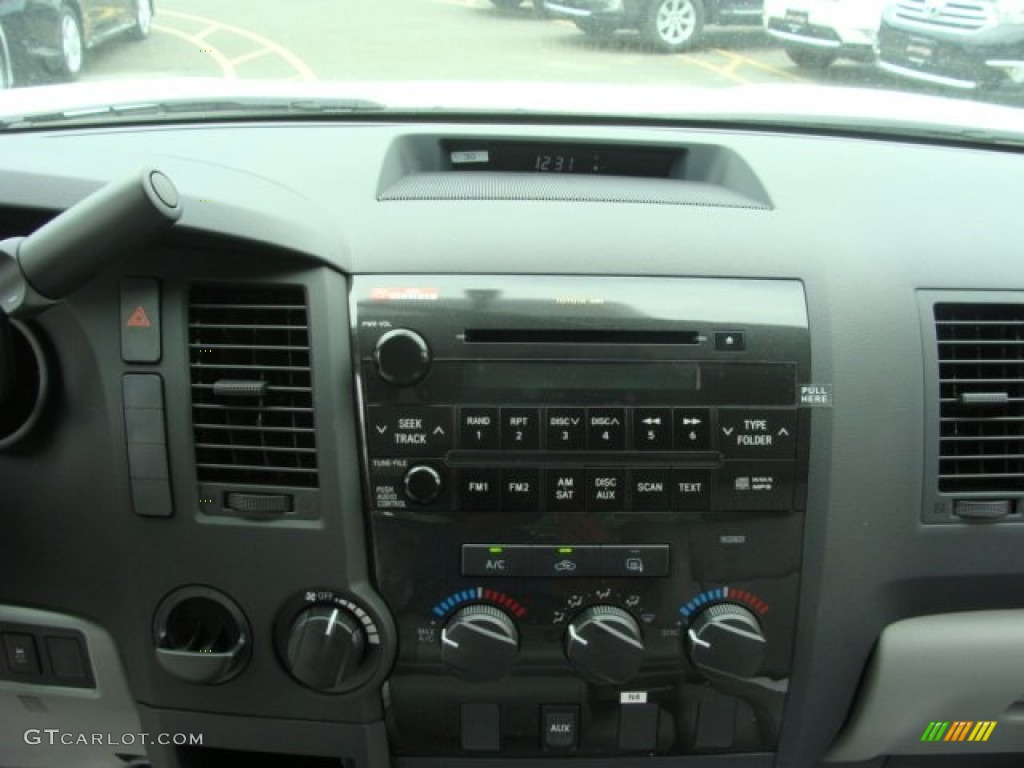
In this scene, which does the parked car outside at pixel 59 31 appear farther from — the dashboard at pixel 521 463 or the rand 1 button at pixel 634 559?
the rand 1 button at pixel 634 559

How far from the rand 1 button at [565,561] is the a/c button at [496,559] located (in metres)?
0.02

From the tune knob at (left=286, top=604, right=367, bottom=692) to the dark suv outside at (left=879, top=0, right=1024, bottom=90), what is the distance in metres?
2.05

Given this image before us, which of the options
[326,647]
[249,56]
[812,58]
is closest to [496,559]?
[326,647]

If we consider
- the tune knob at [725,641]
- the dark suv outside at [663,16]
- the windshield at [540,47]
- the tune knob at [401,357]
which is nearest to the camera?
the tune knob at [401,357]

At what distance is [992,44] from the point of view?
103 inches

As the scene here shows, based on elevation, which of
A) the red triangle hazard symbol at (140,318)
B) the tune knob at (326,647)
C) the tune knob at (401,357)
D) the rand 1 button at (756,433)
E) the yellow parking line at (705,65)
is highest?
the yellow parking line at (705,65)

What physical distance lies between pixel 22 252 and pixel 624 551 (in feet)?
3.68

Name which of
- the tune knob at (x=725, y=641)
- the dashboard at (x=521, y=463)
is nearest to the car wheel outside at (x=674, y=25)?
the dashboard at (x=521, y=463)

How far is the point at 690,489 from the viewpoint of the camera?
69.9 inches

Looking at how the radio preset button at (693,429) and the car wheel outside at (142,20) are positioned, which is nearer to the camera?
the radio preset button at (693,429)

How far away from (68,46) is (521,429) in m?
1.82

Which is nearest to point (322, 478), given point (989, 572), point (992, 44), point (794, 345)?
point (794, 345)

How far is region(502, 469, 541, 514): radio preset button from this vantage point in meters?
1.76

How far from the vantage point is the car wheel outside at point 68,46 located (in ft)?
8.45
